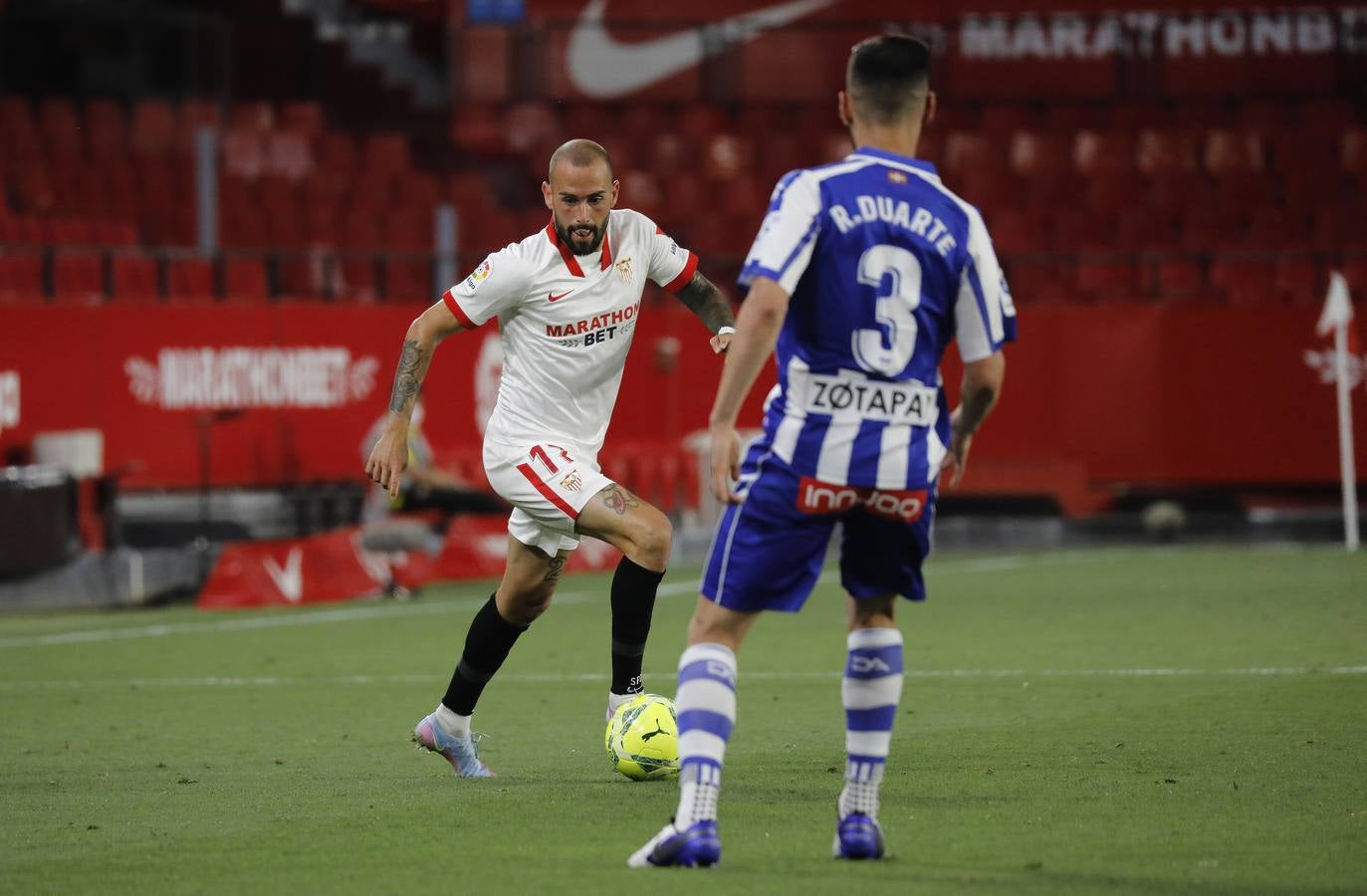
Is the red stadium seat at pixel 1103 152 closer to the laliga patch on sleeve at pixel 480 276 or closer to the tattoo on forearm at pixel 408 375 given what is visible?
the laliga patch on sleeve at pixel 480 276

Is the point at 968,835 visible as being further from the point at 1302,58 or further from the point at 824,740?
the point at 1302,58

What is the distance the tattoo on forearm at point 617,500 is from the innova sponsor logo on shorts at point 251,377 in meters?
11.0

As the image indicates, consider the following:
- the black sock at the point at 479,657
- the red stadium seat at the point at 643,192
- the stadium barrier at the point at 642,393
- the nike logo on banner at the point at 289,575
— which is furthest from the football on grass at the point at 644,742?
the red stadium seat at the point at 643,192

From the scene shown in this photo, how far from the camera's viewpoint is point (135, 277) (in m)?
19.1

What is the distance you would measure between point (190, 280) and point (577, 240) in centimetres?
1252

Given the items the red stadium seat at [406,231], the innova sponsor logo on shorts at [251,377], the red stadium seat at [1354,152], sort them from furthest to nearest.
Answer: the red stadium seat at [1354,152], the red stadium seat at [406,231], the innova sponsor logo on shorts at [251,377]

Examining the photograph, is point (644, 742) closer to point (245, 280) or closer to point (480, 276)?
point (480, 276)

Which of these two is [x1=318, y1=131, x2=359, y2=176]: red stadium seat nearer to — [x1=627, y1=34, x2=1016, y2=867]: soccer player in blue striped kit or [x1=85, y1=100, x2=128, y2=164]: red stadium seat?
[x1=85, y1=100, x2=128, y2=164]: red stadium seat

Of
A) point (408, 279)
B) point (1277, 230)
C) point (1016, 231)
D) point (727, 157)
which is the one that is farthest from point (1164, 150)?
A: point (408, 279)

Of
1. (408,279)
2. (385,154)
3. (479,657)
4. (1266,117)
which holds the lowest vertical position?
(479,657)

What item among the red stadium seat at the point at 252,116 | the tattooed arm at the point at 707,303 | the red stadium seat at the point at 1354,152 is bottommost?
the tattooed arm at the point at 707,303

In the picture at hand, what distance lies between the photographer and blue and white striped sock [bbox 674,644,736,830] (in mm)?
5379

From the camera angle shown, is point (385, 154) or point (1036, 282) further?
point (385, 154)

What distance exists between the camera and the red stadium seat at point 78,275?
18.5 meters
